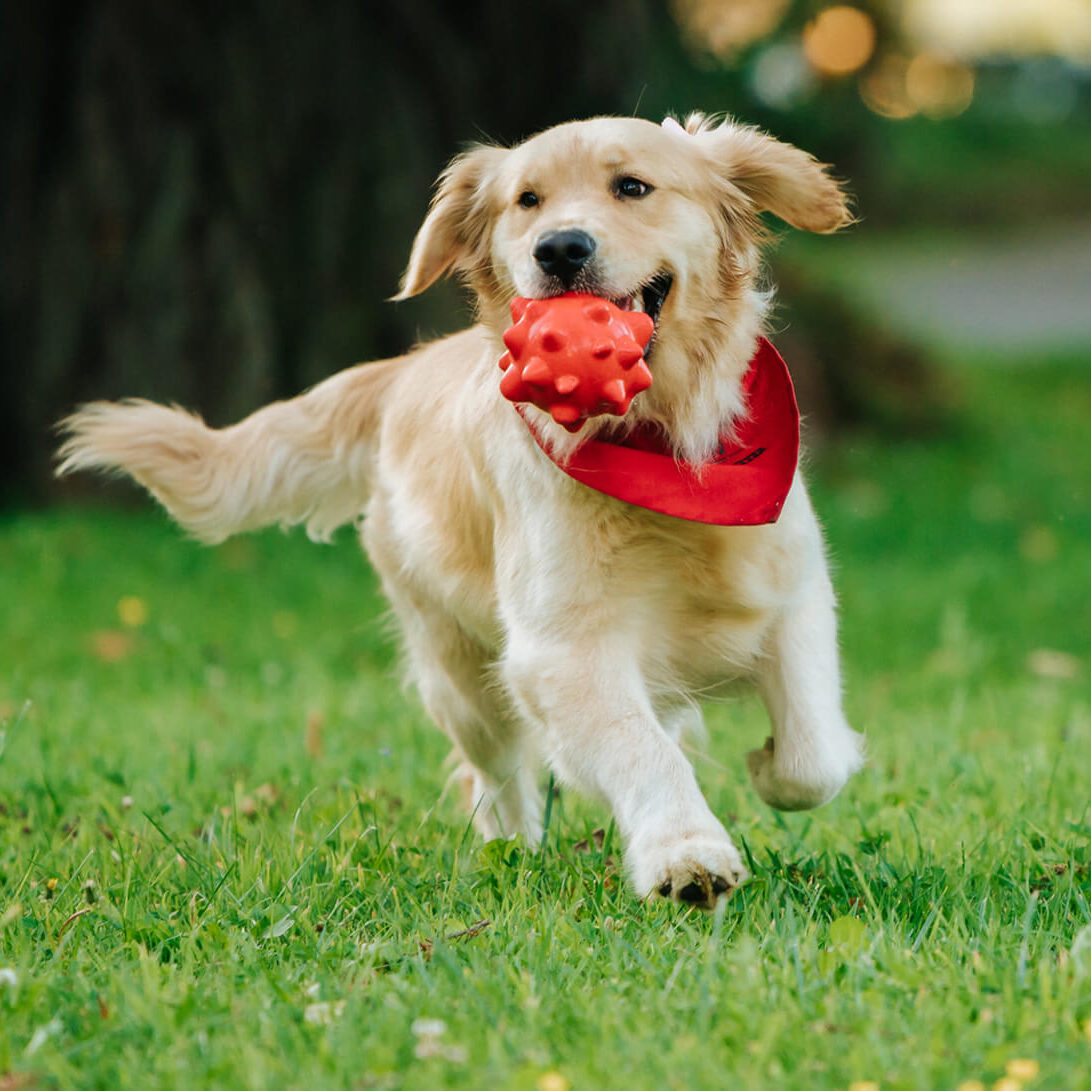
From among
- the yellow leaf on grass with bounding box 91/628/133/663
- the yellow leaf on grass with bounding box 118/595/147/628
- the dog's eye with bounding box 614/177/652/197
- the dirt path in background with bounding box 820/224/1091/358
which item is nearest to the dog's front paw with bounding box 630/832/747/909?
the dog's eye with bounding box 614/177/652/197

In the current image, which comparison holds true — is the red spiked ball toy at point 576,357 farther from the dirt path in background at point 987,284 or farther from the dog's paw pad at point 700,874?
the dirt path in background at point 987,284

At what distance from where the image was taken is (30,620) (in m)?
7.64

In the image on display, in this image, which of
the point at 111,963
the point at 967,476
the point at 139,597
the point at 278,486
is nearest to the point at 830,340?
the point at 967,476

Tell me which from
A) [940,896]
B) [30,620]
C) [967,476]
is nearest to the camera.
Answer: [940,896]

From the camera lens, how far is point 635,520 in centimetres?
351

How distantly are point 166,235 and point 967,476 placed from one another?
19.9 ft

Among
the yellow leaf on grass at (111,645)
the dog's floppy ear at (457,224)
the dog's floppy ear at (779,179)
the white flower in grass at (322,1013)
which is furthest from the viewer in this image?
the yellow leaf on grass at (111,645)

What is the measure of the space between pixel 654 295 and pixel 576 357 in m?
0.47

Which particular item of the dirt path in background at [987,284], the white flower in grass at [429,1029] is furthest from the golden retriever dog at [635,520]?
the dirt path in background at [987,284]

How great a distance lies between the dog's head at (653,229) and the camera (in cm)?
338

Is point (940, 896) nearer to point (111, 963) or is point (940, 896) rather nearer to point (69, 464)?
point (111, 963)

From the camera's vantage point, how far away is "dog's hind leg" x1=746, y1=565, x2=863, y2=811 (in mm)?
3578

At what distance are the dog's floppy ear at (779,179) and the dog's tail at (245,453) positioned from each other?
1.38 metres

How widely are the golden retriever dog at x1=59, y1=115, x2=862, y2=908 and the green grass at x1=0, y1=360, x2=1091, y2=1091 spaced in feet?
0.82
